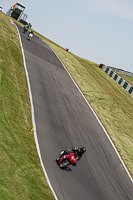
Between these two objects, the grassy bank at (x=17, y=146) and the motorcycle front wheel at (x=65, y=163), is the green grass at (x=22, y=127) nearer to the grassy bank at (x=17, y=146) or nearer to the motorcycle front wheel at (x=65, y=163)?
the grassy bank at (x=17, y=146)

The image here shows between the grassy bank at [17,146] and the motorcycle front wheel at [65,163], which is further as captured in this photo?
the motorcycle front wheel at [65,163]

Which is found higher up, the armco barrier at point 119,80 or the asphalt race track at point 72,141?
the armco barrier at point 119,80

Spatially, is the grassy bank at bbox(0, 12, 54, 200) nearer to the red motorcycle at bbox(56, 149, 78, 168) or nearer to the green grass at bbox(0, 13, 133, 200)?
the green grass at bbox(0, 13, 133, 200)

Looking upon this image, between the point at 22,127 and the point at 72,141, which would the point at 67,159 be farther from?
the point at 72,141

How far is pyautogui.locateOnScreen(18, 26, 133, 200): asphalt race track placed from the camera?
13.4 metres

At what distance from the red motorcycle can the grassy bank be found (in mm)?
1285

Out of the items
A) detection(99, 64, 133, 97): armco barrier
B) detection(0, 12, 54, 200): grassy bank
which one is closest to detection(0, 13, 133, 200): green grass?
detection(0, 12, 54, 200): grassy bank

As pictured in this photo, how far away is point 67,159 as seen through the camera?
1362cm

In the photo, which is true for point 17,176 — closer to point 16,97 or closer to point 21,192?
point 21,192

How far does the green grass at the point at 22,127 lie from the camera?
1048cm

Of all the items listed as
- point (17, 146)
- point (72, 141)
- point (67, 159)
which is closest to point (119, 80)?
point (72, 141)

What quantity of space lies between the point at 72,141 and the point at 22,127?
3602 millimetres

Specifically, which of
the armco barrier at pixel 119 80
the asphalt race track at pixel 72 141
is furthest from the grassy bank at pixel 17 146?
the armco barrier at pixel 119 80

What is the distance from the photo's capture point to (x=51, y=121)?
1748cm
